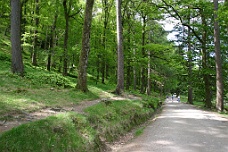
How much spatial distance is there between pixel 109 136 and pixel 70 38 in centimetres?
2170

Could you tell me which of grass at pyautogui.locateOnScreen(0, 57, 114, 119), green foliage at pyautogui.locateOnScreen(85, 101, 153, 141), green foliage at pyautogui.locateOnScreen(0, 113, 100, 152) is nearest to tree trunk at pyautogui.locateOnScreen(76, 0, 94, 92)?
grass at pyautogui.locateOnScreen(0, 57, 114, 119)

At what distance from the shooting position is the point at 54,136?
5.04 meters

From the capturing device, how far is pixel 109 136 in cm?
734

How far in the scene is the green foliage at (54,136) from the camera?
4273 millimetres

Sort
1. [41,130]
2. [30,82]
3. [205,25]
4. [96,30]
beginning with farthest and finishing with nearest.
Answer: [96,30] → [205,25] → [30,82] → [41,130]

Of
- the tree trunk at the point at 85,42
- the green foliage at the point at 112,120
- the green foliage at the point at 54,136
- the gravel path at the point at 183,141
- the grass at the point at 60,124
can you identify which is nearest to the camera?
the green foliage at the point at 54,136

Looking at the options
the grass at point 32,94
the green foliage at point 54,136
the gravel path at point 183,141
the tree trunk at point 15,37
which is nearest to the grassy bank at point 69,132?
the green foliage at point 54,136

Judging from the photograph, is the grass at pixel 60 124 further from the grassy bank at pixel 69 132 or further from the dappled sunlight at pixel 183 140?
the dappled sunlight at pixel 183 140

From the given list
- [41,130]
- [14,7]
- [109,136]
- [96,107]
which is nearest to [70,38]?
[14,7]

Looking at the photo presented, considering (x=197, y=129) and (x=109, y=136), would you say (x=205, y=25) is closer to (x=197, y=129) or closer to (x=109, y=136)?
(x=197, y=129)

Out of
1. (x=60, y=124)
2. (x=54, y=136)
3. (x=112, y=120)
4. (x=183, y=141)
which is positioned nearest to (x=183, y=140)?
(x=183, y=141)

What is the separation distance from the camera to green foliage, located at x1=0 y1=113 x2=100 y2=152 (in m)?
4.27

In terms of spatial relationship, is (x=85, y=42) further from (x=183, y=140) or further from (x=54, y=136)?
(x=54, y=136)

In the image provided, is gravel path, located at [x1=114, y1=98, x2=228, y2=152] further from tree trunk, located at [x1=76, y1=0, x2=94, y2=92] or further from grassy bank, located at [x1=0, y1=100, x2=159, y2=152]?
tree trunk, located at [x1=76, y1=0, x2=94, y2=92]
